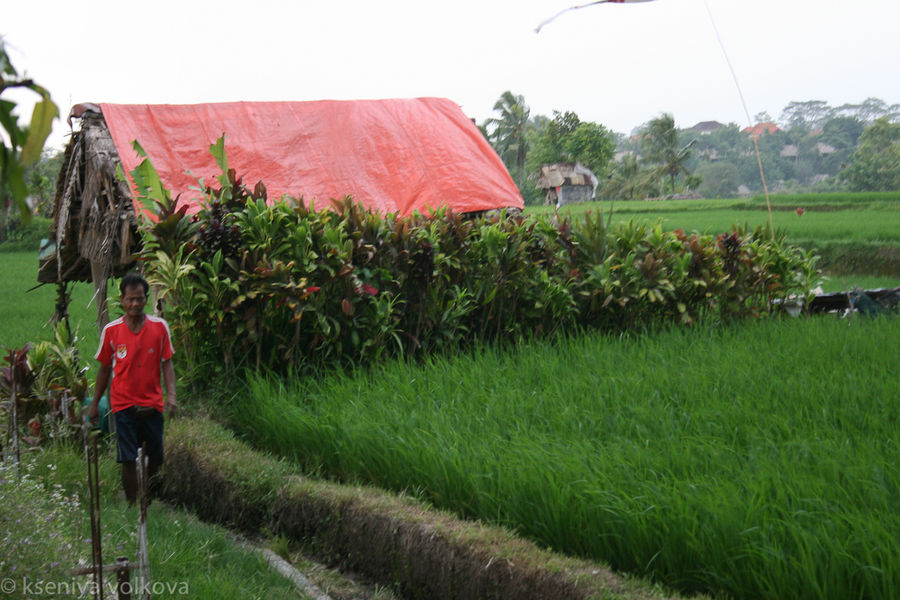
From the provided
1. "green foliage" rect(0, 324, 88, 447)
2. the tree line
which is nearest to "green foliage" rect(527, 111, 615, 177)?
the tree line

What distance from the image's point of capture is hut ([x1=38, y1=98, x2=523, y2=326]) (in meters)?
7.11

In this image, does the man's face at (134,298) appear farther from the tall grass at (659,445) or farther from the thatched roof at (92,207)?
the thatched roof at (92,207)

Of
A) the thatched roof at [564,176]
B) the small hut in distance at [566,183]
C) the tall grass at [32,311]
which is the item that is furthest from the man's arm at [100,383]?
the thatched roof at [564,176]

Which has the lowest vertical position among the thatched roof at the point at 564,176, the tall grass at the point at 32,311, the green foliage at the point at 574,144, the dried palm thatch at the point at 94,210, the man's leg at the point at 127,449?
the tall grass at the point at 32,311

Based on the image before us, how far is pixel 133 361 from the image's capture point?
13.7ft

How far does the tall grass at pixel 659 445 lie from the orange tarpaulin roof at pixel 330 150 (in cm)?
267

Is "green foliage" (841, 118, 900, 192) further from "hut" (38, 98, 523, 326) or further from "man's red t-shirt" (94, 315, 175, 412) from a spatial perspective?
"man's red t-shirt" (94, 315, 175, 412)

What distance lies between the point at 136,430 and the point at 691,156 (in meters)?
51.7

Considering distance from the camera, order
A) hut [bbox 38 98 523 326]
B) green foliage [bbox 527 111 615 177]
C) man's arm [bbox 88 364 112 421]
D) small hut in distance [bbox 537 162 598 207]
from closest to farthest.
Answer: man's arm [bbox 88 364 112 421]
hut [bbox 38 98 523 326]
small hut in distance [bbox 537 162 598 207]
green foliage [bbox 527 111 615 177]

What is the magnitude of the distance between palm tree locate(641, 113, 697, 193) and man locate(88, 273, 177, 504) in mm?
42731

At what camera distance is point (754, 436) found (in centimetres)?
359

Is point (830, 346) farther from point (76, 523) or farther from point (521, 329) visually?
point (76, 523)

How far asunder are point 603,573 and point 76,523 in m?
2.05

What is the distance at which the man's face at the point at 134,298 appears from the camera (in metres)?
4.12
